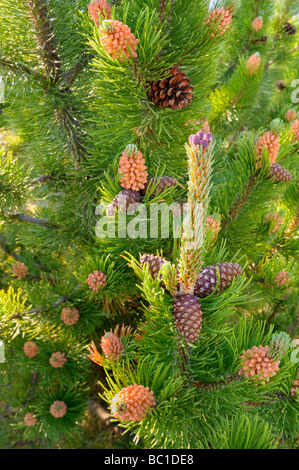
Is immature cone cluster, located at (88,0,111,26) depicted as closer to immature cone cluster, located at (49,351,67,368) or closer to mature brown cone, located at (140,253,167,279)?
mature brown cone, located at (140,253,167,279)

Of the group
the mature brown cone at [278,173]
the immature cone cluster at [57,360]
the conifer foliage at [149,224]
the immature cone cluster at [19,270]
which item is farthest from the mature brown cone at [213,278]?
the immature cone cluster at [19,270]

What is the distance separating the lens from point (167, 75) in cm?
54

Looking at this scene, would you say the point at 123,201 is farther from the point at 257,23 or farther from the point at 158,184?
the point at 257,23

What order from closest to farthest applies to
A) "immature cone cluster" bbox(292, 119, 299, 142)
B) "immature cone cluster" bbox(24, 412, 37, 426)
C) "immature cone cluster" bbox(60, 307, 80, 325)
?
"immature cone cluster" bbox(60, 307, 80, 325) < "immature cone cluster" bbox(292, 119, 299, 142) < "immature cone cluster" bbox(24, 412, 37, 426)

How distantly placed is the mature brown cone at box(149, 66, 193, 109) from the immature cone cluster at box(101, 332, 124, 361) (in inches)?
14.9

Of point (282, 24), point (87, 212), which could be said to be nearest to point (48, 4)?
point (87, 212)

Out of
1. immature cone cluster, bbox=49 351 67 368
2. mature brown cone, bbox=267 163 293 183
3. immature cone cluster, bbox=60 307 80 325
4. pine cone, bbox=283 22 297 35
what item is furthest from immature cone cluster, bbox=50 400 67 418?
pine cone, bbox=283 22 297 35

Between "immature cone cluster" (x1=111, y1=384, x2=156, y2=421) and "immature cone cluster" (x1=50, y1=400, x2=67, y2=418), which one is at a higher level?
"immature cone cluster" (x1=111, y1=384, x2=156, y2=421)

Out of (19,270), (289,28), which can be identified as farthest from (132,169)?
(289,28)

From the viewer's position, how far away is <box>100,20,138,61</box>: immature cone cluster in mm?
439

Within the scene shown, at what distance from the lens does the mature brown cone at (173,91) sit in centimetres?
54

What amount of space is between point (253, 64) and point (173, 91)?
789 mm

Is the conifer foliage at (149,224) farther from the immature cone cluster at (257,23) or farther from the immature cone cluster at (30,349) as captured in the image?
the immature cone cluster at (257,23)
